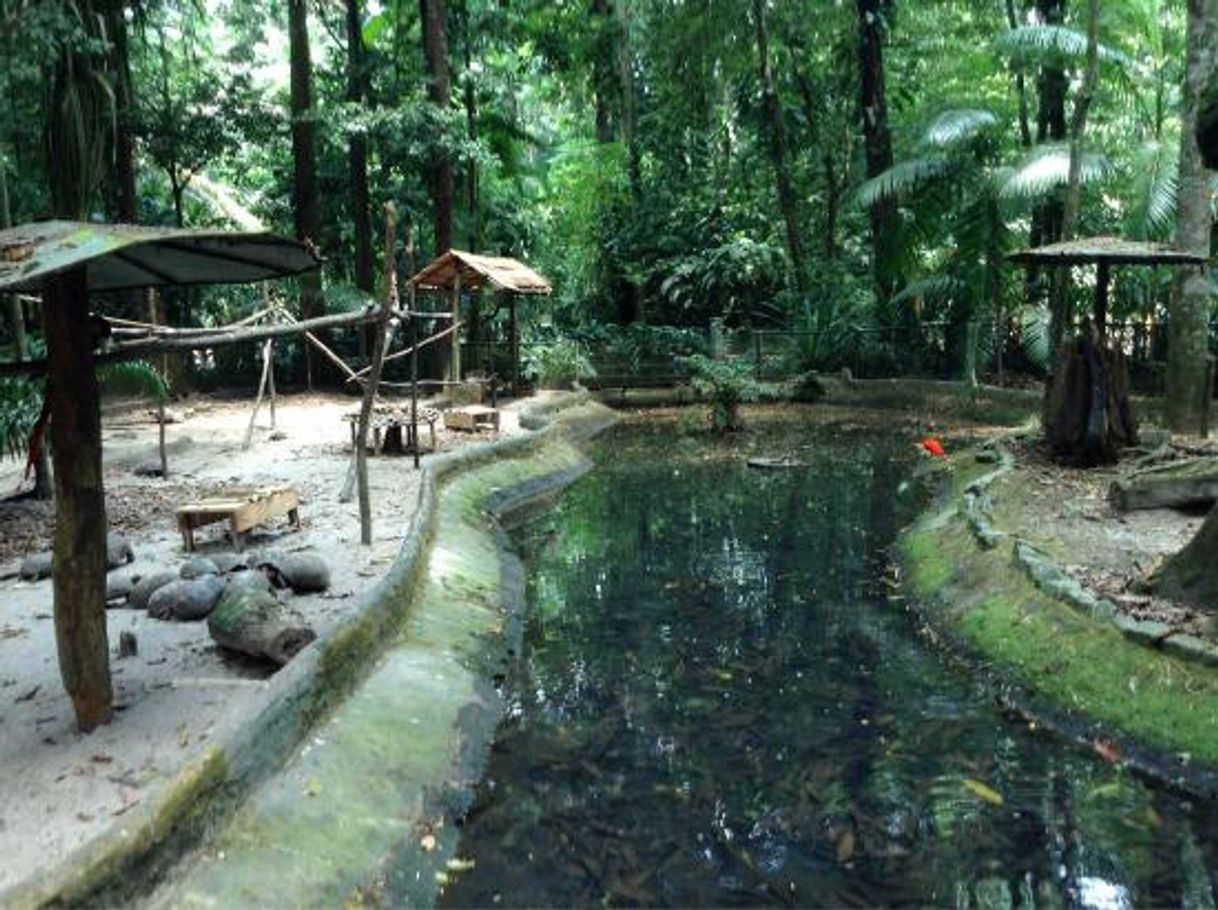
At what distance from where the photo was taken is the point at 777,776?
5945 millimetres

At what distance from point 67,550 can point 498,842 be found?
2387 mm

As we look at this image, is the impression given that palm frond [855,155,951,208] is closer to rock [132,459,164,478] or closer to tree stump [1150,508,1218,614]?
rock [132,459,164,478]

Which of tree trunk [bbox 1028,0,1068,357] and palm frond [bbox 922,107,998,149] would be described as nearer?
palm frond [bbox 922,107,998,149]

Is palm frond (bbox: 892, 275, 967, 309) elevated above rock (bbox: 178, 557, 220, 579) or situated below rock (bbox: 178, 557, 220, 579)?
above

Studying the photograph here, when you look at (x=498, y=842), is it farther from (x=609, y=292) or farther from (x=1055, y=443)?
(x=609, y=292)

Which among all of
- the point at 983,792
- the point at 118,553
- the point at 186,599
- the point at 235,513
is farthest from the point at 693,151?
the point at 983,792

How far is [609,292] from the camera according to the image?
92.9 feet

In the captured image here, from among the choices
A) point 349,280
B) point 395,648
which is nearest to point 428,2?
point 349,280

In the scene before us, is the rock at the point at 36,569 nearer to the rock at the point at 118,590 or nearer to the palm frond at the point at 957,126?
the rock at the point at 118,590

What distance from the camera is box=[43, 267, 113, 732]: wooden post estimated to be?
4785 mm

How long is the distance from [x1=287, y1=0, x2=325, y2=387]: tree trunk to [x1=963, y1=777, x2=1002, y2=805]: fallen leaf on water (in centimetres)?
1636

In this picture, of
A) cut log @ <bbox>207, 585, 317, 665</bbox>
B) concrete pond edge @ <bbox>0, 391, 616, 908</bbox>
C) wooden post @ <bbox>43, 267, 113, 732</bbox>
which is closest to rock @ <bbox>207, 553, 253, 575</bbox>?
concrete pond edge @ <bbox>0, 391, 616, 908</bbox>

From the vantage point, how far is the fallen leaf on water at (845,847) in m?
5.05

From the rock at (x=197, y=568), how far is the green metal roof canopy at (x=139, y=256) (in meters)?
2.19
